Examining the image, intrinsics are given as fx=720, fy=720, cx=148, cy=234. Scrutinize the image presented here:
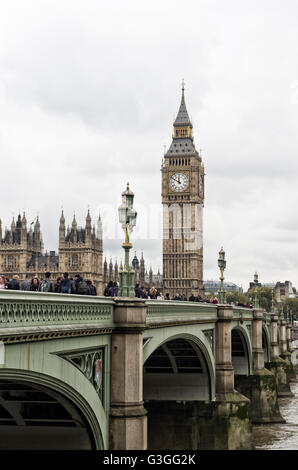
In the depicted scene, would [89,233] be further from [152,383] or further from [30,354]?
[30,354]

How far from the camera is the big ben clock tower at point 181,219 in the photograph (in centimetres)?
14600

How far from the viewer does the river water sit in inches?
1498

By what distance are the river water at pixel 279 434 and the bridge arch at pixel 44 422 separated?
22.7m

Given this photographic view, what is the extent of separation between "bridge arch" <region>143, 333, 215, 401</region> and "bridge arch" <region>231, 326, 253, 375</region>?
13.9 metres

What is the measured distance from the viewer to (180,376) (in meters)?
30.8

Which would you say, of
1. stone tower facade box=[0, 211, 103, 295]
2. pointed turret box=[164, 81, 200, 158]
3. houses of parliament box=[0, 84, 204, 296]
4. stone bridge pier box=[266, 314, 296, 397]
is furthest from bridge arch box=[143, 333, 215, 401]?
pointed turret box=[164, 81, 200, 158]

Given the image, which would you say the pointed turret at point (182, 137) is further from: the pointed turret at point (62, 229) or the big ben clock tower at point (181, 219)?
the pointed turret at point (62, 229)

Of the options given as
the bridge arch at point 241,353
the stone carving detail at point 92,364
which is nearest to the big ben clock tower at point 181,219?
the bridge arch at point 241,353

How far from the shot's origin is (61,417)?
16812 mm

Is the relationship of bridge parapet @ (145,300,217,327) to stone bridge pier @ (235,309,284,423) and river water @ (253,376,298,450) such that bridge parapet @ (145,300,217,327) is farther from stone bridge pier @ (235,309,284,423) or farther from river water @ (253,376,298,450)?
stone bridge pier @ (235,309,284,423)

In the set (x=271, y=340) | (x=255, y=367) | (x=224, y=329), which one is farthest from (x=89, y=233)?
(x=224, y=329)

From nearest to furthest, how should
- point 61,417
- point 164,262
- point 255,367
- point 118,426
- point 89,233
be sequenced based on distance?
point 118,426 < point 61,417 < point 255,367 < point 89,233 < point 164,262
